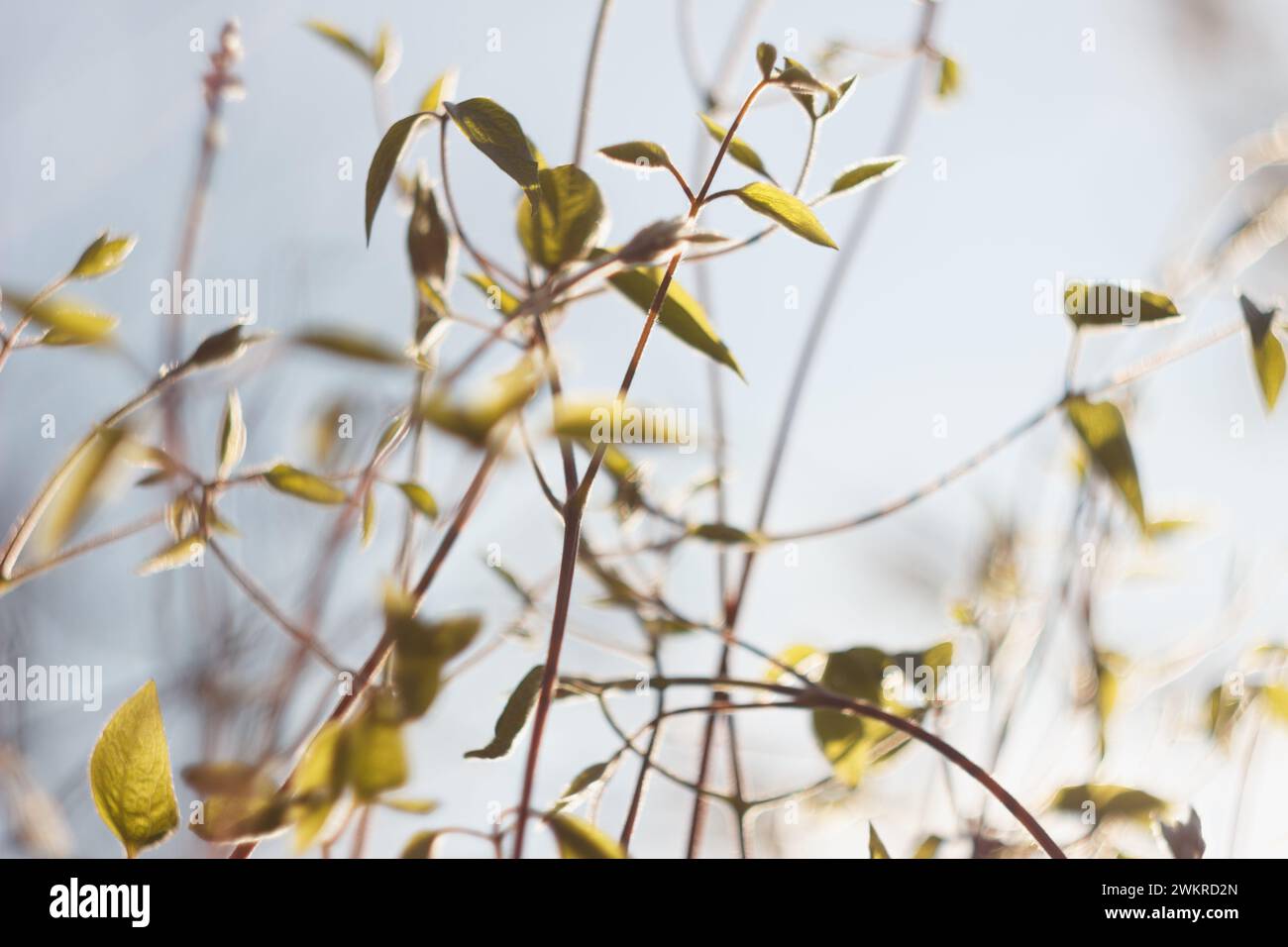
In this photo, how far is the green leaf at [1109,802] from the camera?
0.26 m

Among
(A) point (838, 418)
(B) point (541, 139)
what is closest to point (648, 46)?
(B) point (541, 139)

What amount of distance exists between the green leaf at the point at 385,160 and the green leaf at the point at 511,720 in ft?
0.36

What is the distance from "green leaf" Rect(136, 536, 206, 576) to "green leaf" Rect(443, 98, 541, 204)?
0.13 m

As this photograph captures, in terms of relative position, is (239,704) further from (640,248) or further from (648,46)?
(648,46)

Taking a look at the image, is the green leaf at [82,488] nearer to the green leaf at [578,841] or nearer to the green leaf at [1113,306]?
the green leaf at [578,841]

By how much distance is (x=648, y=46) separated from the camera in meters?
0.60

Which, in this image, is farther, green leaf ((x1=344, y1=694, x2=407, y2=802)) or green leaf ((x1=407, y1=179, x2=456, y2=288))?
green leaf ((x1=407, y1=179, x2=456, y2=288))

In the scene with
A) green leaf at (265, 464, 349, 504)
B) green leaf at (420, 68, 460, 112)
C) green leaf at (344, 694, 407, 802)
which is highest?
green leaf at (420, 68, 460, 112)

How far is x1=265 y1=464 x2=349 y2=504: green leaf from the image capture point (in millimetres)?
236

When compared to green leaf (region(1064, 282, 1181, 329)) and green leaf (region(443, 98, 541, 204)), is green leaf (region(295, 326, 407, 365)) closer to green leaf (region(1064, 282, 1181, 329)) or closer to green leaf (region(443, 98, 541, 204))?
green leaf (region(443, 98, 541, 204))

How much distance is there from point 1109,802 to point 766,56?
22cm

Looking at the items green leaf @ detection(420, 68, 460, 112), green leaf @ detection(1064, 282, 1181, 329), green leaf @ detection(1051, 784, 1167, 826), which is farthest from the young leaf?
green leaf @ detection(420, 68, 460, 112)

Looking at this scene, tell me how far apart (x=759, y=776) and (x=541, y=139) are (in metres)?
0.42

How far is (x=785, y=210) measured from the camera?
20 cm
